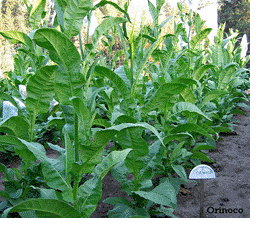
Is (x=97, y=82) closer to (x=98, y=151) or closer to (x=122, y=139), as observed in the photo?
(x=122, y=139)

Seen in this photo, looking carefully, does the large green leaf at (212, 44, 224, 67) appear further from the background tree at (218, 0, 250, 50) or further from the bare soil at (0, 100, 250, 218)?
the background tree at (218, 0, 250, 50)

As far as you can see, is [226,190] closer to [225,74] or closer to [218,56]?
[225,74]

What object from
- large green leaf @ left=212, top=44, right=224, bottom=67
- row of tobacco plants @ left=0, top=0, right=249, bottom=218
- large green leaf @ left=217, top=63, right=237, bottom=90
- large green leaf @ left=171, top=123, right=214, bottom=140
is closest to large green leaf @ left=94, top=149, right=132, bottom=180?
row of tobacco plants @ left=0, top=0, right=249, bottom=218

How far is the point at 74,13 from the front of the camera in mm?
1343

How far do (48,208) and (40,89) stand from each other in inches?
26.5

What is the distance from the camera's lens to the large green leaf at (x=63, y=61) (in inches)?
47.4

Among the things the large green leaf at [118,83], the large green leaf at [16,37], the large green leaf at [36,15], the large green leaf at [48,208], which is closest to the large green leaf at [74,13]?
the large green leaf at [118,83]

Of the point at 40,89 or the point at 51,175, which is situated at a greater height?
the point at 40,89

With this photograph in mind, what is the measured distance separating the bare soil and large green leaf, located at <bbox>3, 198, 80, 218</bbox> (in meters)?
0.59

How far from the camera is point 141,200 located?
1.77 m

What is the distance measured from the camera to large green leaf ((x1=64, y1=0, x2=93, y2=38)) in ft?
4.36

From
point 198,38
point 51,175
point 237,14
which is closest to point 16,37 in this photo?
point 51,175
